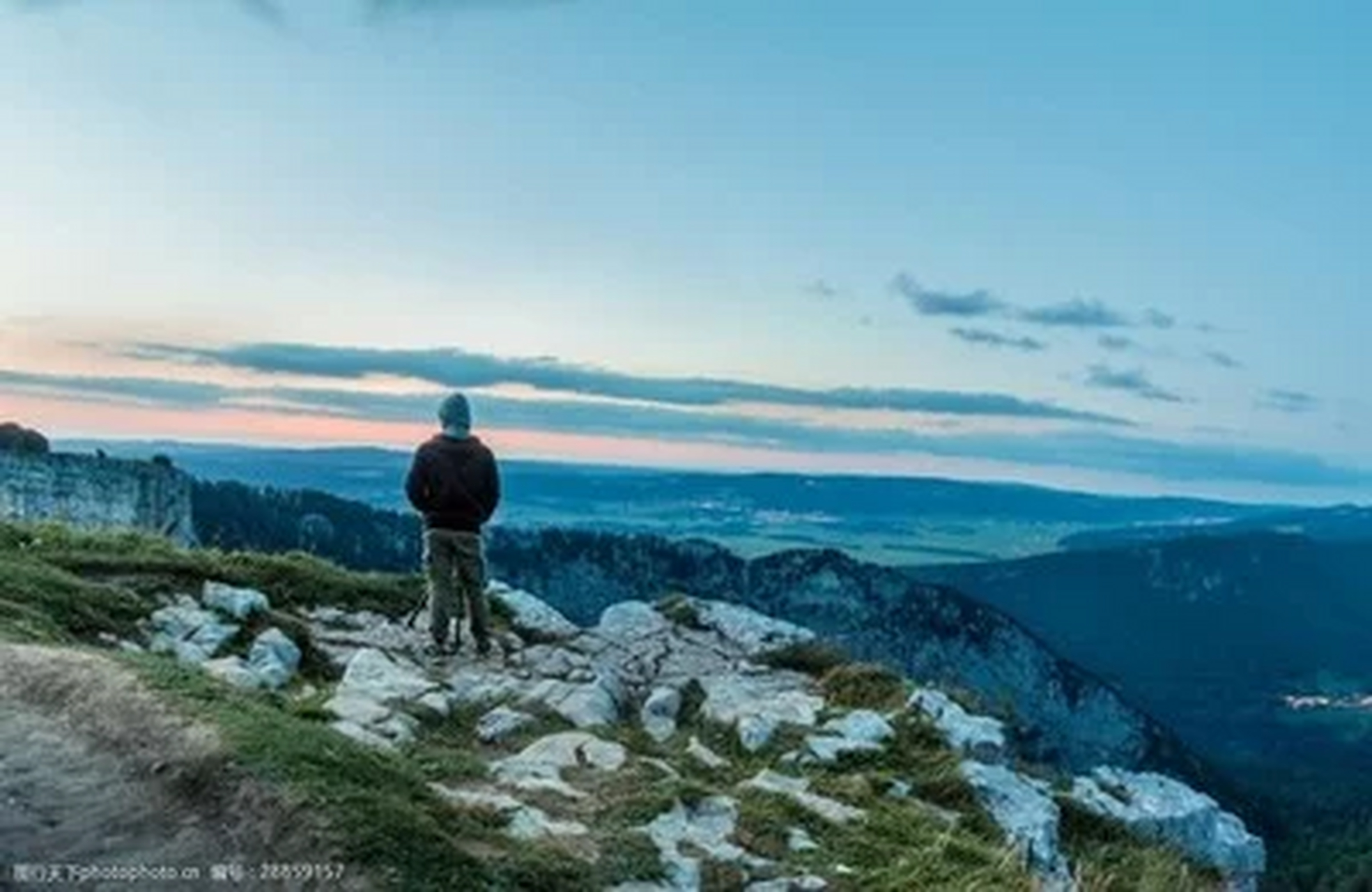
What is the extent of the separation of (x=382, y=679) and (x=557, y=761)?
369 centimetres

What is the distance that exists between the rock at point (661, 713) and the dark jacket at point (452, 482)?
375cm

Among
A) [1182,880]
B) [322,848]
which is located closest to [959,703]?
[1182,880]

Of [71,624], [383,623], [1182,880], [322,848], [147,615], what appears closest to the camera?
[322,848]

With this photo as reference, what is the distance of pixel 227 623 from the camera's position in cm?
2073

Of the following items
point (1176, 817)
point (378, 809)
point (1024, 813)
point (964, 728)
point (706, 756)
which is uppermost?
point (378, 809)

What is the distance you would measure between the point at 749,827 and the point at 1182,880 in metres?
5.17

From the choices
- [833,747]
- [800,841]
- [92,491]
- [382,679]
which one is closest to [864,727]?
[833,747]

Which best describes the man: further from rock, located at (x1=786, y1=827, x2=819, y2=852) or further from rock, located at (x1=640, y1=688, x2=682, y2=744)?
rock, located at (x1=786, y1=827, x2=819, y2=852)

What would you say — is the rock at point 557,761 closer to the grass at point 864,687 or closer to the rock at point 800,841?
the rock at point 800,841

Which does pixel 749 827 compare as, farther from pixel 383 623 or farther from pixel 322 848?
pixel 383 623

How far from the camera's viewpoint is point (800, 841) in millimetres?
13500

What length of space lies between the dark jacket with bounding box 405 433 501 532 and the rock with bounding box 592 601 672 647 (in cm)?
400

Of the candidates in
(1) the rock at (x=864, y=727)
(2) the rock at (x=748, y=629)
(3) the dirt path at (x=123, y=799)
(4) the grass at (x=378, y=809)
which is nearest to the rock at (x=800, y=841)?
(4) the grass at (x=378, y=809)

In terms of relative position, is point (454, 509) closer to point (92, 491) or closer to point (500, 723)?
point (500, 723)
